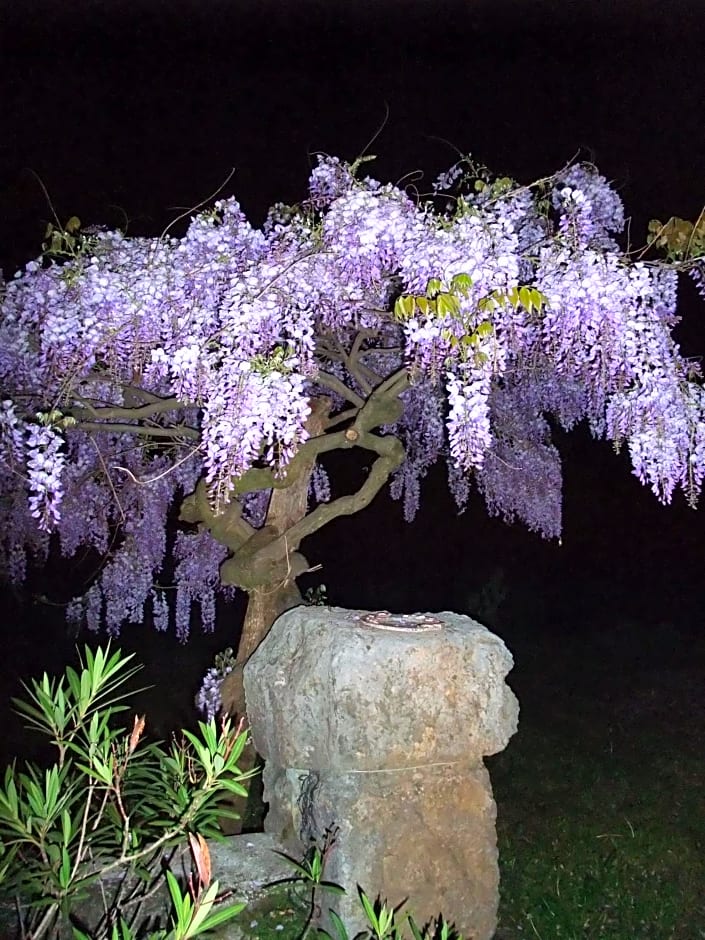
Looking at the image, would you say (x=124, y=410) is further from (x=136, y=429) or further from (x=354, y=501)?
(x=354, y=501)

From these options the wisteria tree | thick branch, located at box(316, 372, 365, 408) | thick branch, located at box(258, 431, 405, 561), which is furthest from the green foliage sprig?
thick branch, located at box(316, 372, 365, 408)

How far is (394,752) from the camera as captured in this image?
2207mm

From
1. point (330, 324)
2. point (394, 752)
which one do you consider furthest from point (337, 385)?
point (394, 752)

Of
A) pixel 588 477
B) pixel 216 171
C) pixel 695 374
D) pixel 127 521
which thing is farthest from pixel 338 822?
pixel 588 477

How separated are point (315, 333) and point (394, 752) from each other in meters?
1.75

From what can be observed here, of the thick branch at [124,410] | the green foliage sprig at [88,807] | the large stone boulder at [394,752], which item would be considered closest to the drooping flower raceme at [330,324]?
the thick branch at [124,410]

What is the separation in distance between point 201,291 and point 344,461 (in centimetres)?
541

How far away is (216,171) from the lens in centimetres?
489

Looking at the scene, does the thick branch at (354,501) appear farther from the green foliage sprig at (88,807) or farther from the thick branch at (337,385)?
the green foliage sprig at (88,807)

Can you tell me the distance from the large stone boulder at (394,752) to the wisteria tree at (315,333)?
2.72ft

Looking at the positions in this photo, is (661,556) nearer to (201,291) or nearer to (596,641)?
(596,641)

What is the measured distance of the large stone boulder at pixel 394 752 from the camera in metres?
2.19

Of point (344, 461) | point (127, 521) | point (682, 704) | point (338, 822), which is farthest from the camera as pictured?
point (344, 461)

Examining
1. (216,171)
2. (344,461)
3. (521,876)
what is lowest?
(521,876)
